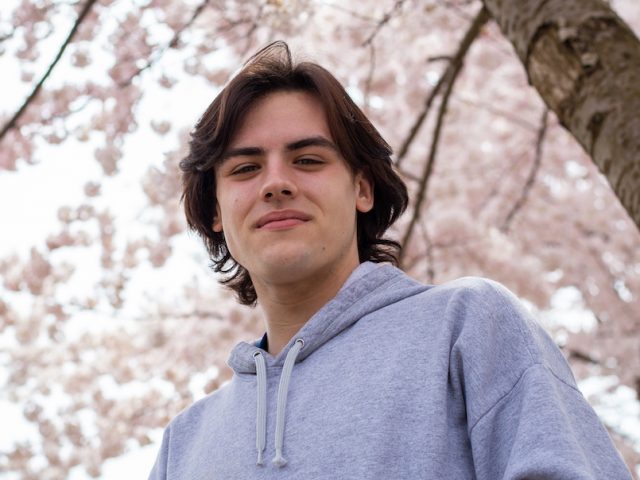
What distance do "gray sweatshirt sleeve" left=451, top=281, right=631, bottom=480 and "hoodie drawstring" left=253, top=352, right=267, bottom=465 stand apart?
0.37 meters

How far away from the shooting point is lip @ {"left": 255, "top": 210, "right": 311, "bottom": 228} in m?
1.55

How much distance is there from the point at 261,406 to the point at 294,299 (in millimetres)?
233

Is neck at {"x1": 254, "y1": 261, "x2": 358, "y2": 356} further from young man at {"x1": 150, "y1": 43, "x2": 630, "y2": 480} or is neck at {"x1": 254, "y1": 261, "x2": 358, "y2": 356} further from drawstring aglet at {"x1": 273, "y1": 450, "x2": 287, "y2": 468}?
drawstring aglet at {"x1": 273, "y1": 450, "x2": 287, "y2": 468}

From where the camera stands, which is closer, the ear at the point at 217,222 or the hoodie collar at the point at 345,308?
the hoodie collar at the point at 345,308

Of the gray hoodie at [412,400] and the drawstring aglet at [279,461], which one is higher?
the gray hoodie at [412,400]

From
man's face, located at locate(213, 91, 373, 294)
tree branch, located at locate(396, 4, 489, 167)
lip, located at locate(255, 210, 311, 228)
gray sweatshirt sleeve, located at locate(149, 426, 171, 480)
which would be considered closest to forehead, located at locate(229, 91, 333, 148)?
man's face, located at locate(213, 91, 373, 294)

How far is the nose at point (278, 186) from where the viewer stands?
1554mm

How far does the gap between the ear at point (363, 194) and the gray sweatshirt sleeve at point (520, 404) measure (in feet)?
1.55

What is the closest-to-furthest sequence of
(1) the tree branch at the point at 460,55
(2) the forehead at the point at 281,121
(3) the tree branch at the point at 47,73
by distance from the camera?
(2) the forehead at the point at 281,121, (3) the tree branch at the point at 47,73, (1) the tree branch at the point at 460,55

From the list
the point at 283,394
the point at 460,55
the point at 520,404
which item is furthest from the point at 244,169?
the point at 460,55

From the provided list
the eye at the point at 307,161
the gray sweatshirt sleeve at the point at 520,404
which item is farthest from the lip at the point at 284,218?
the gray sweatshirt sleeve at the point at 520,404

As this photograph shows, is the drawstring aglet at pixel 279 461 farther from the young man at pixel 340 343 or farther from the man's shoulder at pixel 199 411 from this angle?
the man's shoulder at pixel 199 411

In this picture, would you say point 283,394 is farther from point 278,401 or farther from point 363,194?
point 363,194

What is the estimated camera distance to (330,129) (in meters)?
1.70
